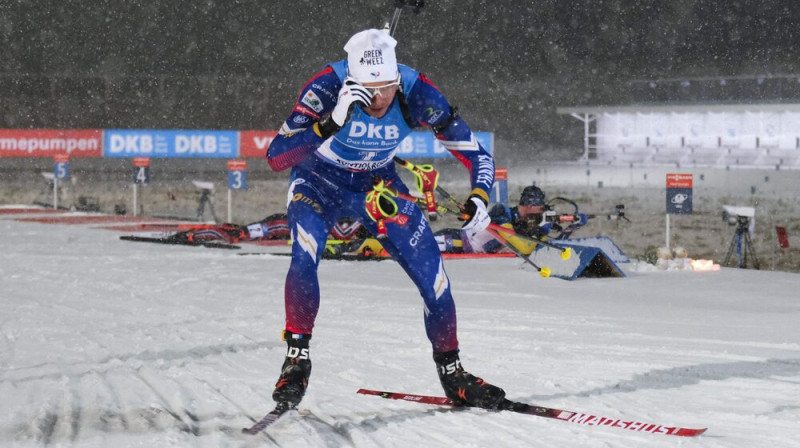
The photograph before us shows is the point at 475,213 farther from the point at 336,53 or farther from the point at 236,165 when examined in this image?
the point at 336,53

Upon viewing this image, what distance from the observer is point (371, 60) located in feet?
15.1

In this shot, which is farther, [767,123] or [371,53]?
[767,123]

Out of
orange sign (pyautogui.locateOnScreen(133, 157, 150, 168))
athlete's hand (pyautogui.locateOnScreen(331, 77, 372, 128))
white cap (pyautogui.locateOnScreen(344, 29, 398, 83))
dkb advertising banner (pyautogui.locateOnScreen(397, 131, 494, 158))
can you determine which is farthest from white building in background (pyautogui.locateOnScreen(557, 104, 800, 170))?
athlete's hand (pyautogui.locateOnScreen(331, 77, 372, 128))

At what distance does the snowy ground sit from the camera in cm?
435

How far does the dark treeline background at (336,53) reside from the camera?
5009cm

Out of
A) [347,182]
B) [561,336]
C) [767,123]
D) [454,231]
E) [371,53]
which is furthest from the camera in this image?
[767,123]

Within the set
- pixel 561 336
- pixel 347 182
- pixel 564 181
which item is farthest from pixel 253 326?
pixel 564 181

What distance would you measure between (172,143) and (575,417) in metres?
27.7

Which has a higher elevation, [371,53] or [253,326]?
[371,53]

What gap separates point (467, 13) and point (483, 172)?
53.9m

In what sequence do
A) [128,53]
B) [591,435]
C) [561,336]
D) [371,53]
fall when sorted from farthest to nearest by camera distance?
[128,53], [561,336], [371,53], [591,435]

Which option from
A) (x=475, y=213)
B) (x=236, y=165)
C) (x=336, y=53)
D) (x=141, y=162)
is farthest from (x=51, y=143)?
(x=475, y=213)

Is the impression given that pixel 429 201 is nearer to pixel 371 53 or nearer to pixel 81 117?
pixel 371 53

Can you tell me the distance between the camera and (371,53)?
462 centimetres
